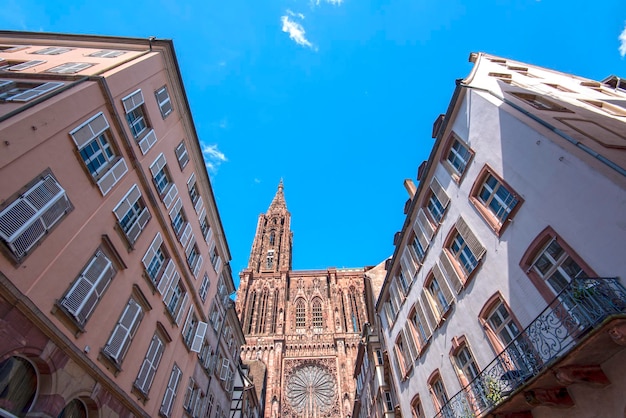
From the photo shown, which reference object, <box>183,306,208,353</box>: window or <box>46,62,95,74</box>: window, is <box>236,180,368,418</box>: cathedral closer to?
<box>183,306,208,353</box>: window

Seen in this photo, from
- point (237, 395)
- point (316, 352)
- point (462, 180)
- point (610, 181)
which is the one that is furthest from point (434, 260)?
point (316, 352)

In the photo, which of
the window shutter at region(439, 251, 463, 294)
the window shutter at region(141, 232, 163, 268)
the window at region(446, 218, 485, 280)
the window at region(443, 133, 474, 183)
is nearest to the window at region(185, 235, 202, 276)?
the window shutter at region(141, 232, 163, 268)

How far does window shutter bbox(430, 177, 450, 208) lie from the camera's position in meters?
12.3

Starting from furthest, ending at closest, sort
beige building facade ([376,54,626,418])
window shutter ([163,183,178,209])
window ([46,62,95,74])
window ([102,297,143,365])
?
window shutter ([163,183,178,209]) → window ([46,62,95,74]) → window ([102,297,143,365]) → beige building facade ([376,54,626,418])

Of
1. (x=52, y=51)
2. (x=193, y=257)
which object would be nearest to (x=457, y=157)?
(x=193, y=257)

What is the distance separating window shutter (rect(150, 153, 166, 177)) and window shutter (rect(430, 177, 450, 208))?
11.0 meters

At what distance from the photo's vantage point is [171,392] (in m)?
12.2

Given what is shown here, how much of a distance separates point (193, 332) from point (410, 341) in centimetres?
997

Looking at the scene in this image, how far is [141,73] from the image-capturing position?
1167 cm

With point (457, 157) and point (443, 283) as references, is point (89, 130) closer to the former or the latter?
point (457, 157)

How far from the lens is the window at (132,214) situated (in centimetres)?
988

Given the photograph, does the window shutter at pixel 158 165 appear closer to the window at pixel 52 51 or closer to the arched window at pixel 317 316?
the window at pixel 52 51

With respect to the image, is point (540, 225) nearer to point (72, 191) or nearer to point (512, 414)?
point (512, 414)

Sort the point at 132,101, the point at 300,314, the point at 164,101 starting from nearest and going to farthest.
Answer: the point at 132,101
the point at 164,101
the point at 300,314
